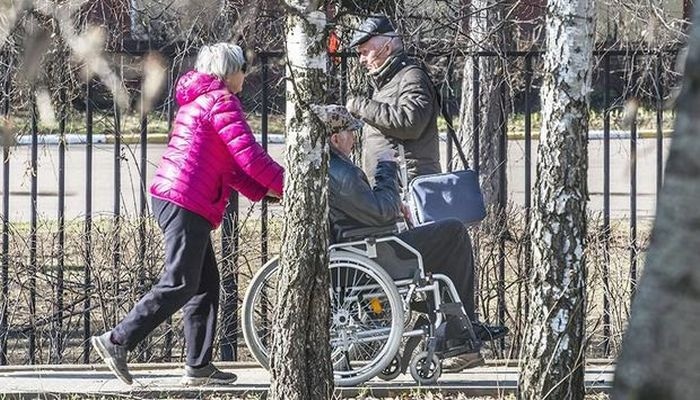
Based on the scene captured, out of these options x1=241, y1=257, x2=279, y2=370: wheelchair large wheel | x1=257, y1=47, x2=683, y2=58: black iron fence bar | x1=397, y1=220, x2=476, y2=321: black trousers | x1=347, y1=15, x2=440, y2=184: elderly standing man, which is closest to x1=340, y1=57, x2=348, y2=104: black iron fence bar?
x1=257, y1=47, x2=683, y2=58: black iron fence bar

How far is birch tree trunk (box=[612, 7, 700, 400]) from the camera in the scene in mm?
1663

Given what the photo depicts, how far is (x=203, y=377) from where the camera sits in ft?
19.8

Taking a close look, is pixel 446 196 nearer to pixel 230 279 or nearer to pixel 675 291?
pixel 230 279

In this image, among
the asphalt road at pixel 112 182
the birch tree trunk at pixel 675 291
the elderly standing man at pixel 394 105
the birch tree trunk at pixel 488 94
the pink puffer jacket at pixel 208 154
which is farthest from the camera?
the asphalt road at pixel 112 182

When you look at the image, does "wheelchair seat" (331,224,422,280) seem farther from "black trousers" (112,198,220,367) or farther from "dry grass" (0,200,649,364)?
"dry grass" (0,200,649,364)

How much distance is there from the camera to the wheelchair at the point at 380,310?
5.82 m

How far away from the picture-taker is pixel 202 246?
5.86 meters

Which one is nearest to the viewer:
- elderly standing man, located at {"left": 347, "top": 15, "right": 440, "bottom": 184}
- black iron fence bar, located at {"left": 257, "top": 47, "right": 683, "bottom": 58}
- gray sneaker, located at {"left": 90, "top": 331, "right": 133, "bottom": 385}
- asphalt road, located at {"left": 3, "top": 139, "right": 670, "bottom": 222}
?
gray sneaker, located at {"left": 90, "top": 331, "right": 133, "bottom": 385}

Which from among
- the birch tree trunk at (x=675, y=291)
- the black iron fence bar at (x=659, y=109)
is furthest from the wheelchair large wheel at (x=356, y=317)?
the birch tree trunk at (x=675, y=291)

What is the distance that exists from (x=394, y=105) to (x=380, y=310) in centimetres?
107

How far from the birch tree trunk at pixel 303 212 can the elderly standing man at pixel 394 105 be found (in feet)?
5.14

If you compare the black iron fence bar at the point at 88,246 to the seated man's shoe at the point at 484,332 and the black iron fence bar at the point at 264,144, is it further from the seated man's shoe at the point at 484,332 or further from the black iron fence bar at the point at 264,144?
the seated man's shoe at the point at 484,332

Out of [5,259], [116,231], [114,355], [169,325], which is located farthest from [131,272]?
[114,355]

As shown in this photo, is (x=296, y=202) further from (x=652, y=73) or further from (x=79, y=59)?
(x=652, y=73)
